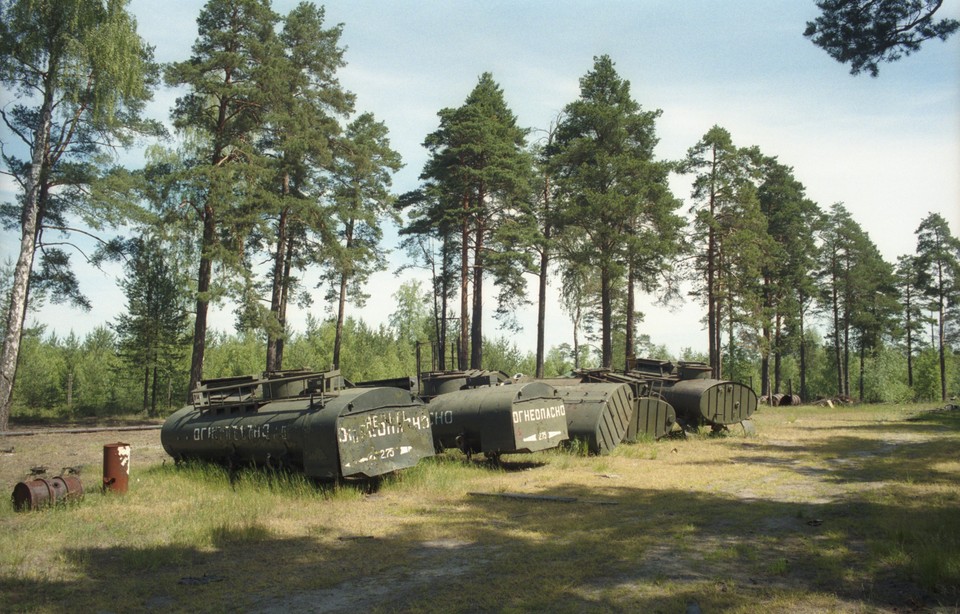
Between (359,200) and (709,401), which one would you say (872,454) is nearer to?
(709,401)

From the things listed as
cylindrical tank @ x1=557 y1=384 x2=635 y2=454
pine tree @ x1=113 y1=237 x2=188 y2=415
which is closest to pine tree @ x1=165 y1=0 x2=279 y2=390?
pine tree @ x1=113 y1=237 x2=188 y2=415

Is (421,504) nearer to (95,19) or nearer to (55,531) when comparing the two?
(55,531)

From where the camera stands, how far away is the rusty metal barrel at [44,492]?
9.93 m

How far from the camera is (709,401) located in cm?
2030

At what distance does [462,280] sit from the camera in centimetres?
3300

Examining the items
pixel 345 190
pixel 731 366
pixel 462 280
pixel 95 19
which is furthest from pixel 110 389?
pixel 731 366

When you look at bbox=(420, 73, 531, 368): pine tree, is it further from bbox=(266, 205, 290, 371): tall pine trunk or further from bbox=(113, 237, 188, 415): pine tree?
bbox=(113, 237, 188, 415): pine tree

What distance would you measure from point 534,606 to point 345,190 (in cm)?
2973

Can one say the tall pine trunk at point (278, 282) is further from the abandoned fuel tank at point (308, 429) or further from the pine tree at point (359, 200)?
the abandoned fuel tank at point (308, 429)

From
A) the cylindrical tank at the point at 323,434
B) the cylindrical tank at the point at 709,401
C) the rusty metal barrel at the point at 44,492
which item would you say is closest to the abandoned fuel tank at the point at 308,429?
the cylindrical tank at the point at 323,434

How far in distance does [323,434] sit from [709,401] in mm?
13296

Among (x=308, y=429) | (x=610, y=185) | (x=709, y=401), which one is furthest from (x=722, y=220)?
(x=308, y=429)

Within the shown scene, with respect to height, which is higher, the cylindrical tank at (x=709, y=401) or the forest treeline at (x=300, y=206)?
the forest treeline at (x=300, y=206)

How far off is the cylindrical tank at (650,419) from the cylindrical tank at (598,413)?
2.61 feet
